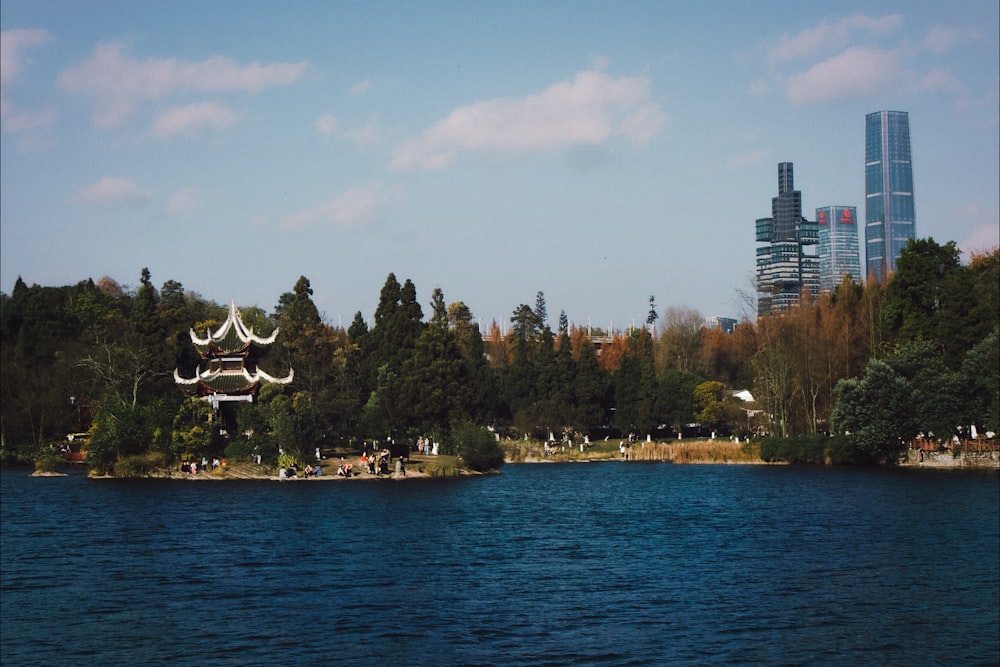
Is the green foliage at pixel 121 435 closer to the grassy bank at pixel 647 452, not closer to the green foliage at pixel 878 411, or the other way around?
the grassy bank at pixel 647 452

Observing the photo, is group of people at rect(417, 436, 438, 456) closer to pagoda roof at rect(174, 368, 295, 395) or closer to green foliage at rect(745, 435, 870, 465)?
pagoda roof at rect(174, 368, 295, 395)

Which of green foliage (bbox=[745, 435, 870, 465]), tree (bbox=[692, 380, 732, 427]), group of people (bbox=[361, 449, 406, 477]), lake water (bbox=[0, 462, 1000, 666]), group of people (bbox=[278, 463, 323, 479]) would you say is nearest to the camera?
lake water (bbox=[0, 462, 1000, 666])

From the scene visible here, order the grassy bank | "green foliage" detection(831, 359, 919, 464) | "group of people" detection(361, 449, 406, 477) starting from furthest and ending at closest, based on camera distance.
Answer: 1. the grassy bank
2. "green foliage" detection(831, 359, 919, 464)
3. "group of people" detection(361, 449, 406, 477)

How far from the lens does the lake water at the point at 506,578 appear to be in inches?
877

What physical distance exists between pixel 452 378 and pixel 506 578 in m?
47.8

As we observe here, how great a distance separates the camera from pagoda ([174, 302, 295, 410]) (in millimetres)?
71438

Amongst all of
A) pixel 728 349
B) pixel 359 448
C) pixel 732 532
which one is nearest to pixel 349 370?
pixel 359 448

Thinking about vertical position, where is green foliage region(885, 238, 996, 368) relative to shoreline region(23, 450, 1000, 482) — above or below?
above

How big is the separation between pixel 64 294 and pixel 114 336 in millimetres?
16650

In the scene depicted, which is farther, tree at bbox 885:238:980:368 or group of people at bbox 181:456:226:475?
tree at bbox 885:238:980:368

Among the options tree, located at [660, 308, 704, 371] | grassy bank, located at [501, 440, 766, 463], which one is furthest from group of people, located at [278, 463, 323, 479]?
tree, located at [660, 308, 704, 371]

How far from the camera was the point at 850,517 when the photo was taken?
41969mm

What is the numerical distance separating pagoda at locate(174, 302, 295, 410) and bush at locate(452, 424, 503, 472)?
529 inches

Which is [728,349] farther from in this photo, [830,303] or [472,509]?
[472,509]
